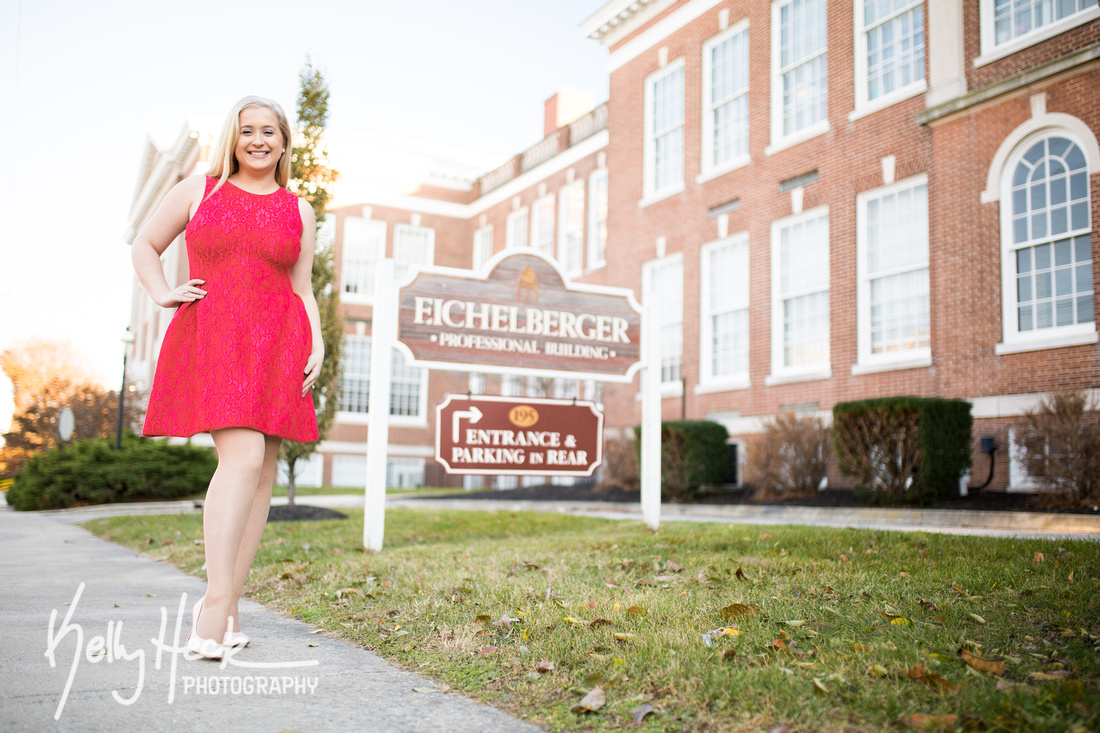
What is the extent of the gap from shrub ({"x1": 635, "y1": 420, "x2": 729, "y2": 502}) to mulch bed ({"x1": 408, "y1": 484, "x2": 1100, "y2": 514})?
338 millimetres

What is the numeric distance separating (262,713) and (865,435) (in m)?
9.96

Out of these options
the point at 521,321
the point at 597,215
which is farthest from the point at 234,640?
the point at 597,215

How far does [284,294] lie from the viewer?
3418 mm

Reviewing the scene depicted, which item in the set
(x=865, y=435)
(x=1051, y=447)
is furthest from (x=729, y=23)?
(x=1051, y=447)

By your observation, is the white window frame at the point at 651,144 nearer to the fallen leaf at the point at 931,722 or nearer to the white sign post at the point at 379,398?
the white sign post at the point at 379,398

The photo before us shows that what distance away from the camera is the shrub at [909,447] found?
10727mm

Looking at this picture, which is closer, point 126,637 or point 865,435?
point 126,637

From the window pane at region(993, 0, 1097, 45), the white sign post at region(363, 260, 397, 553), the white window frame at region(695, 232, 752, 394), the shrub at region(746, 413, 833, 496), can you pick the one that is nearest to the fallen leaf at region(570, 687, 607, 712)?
the white sign post at region(363, 260, 397, 553)

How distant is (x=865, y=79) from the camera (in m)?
14.8

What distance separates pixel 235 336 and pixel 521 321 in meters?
4.86

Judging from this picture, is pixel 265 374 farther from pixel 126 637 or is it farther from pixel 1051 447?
pixel 1051 447

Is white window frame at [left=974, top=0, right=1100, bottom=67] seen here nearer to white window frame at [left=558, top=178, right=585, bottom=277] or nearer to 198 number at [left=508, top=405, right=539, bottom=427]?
198 number at [left=508, top=405, right=539, bottom=427]

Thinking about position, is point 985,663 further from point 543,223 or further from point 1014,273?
point 543,223

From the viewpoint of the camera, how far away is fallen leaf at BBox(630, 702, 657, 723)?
2546 millimetres
